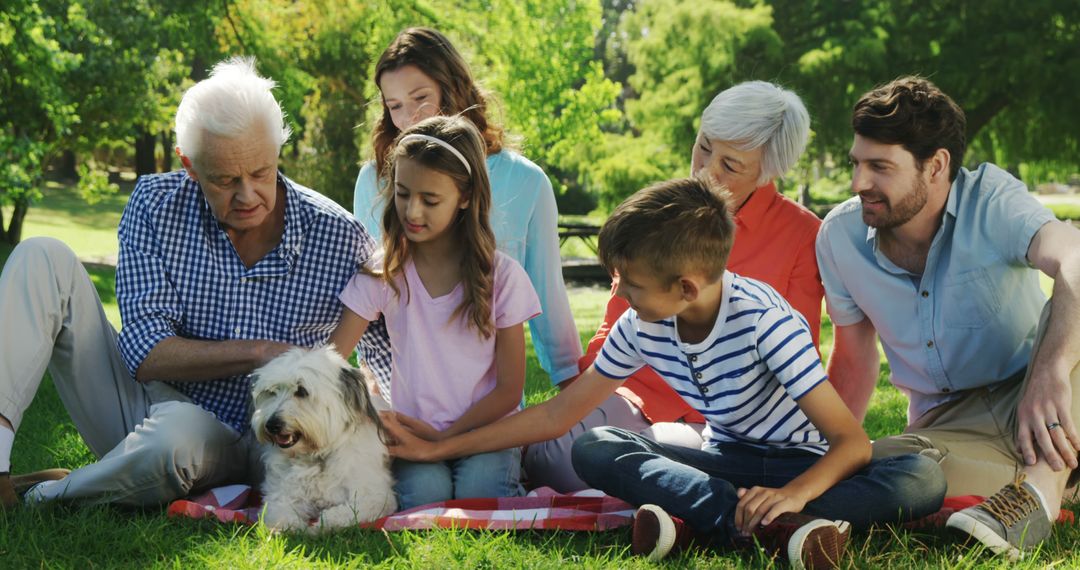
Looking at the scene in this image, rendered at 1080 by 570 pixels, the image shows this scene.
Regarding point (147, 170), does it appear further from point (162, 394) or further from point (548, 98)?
point (162, 394)

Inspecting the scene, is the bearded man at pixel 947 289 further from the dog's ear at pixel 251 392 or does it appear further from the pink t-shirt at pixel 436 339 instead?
the dog's ear at pixel 251 392

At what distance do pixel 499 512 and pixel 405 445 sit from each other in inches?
19.0

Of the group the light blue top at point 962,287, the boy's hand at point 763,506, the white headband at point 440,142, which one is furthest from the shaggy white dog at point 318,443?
the light blue top at point 962,287

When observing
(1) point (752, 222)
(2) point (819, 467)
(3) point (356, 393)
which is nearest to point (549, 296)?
(1) point (752, 222)

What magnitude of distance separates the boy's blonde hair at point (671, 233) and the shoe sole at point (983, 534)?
1.01 metres

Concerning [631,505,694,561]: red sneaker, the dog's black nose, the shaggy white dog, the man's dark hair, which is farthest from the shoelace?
the dog's black nose

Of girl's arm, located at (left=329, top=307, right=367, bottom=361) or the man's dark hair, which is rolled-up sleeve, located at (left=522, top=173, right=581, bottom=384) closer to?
girl's arm, located at (left=329, top=307, right=367, bottom=361)

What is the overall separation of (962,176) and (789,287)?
2.59 ft

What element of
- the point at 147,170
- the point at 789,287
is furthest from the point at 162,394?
the point at 147,170

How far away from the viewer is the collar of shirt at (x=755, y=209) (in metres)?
4.14

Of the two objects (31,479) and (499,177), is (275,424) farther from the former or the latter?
(499,177)

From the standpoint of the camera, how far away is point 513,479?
3.73 metres

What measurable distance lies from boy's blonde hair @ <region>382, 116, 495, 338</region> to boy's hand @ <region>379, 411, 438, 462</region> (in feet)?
1.52

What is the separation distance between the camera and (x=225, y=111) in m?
3.63
